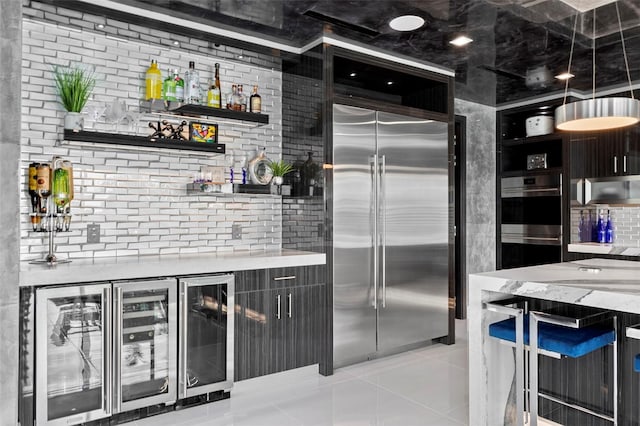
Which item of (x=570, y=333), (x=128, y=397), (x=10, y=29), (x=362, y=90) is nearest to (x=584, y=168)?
(x=362, y=90)

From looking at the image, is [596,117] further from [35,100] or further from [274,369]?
[35,100]

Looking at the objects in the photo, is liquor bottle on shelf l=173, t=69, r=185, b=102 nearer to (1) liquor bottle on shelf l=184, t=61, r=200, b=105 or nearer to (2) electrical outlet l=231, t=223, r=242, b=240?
(1) liquor bottle on shelf l=184, t=61, r=200, b=105

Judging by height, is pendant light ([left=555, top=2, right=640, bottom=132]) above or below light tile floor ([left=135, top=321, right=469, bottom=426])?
above

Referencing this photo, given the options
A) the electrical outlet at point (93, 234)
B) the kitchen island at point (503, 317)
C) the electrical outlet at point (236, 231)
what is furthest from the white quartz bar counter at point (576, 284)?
the electrical outlet at point (93, 234)

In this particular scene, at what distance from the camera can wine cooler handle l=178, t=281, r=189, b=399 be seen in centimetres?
301

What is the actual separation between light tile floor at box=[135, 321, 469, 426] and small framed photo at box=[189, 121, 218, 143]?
1.85 m

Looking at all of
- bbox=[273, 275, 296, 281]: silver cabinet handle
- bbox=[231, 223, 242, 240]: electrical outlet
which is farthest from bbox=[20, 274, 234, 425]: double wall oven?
bbox=[231, 223, 242, 240]: electrical outlet

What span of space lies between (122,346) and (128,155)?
1372mm

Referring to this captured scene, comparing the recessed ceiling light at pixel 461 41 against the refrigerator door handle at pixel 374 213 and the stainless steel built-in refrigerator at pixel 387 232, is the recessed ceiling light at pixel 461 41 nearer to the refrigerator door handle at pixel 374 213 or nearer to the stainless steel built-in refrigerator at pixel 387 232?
the stainless steel built-in refrigerator at pixel 387 232

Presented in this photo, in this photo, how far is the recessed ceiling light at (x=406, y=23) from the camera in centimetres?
340

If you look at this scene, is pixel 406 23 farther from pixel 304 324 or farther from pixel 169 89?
pixel 304 324

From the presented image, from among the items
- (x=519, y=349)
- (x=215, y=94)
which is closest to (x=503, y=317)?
(x=519, y=349)

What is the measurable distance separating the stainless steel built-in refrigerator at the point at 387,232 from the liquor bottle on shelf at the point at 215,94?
2.99 ft

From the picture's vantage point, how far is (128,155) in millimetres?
3432
